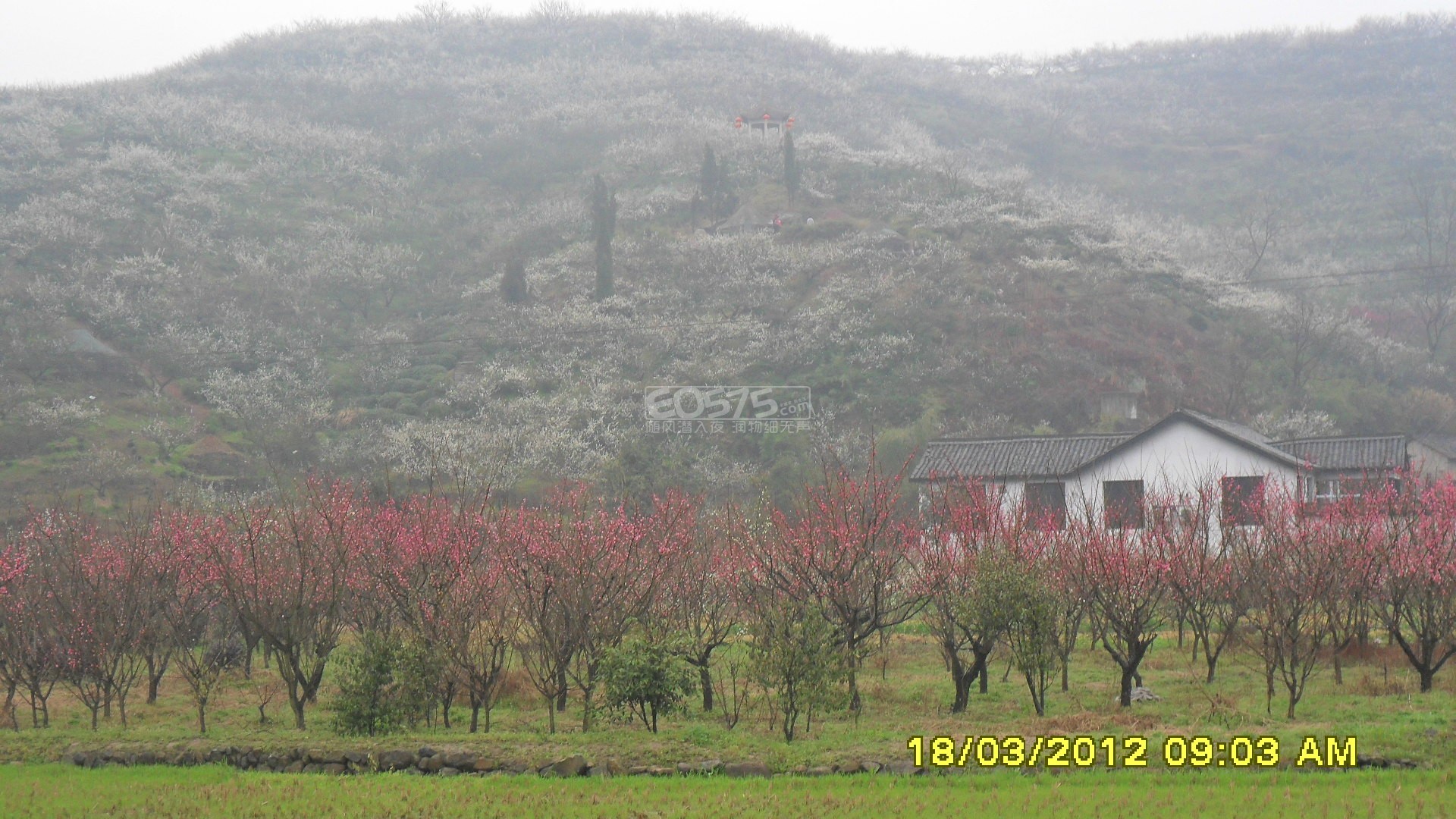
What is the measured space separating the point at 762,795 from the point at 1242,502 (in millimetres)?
14673

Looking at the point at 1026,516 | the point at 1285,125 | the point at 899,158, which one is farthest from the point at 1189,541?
the point at 1285,125

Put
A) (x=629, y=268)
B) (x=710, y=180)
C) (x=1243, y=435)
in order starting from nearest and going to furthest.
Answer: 1. (x=1243, y=435)
2. (x=629, y=268)
3. (x=710, y=180)

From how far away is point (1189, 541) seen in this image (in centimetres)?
1719

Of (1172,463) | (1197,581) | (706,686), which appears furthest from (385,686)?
(1172,463)

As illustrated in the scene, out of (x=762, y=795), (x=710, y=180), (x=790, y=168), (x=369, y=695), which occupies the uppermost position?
(x=790, y=168)

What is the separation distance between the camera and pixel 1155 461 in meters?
31.2

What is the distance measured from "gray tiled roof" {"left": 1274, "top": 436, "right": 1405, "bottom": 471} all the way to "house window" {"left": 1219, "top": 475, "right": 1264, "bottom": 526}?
2.08 meters

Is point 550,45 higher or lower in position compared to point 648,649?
higher

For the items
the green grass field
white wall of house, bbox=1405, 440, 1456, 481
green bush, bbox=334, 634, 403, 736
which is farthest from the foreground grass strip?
white wall of house, bbox=1405, 440, 1456, 481

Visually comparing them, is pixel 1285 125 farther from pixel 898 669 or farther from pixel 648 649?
pixel 648 649

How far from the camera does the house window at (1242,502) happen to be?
19.6 meters

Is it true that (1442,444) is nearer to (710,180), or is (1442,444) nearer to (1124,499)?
(1124,499)

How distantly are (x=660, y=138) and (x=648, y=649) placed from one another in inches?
2930

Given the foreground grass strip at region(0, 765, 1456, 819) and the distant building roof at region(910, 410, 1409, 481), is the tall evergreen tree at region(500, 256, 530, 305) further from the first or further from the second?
the foreground grass strip at region(0, 765, 1456, 819)
